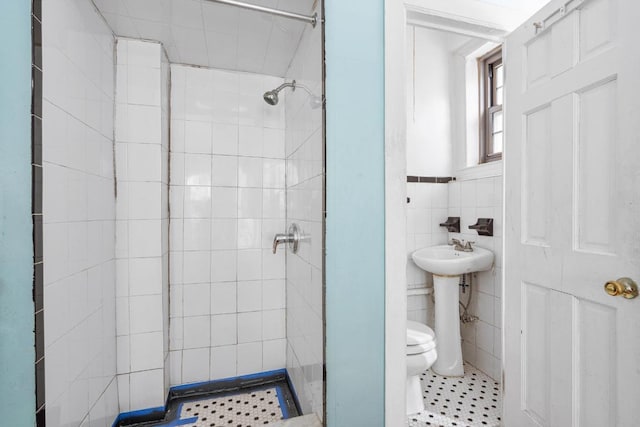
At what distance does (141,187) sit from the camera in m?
1.32

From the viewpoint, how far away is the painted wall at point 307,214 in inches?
36.9

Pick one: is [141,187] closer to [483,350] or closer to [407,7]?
[407,7]

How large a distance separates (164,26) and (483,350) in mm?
2595

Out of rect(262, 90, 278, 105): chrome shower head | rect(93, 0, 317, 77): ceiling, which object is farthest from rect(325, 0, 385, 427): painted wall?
rect(262, 90, 278, 105): chrome shower head

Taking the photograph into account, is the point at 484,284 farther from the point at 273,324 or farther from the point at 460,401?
the point at 273,324

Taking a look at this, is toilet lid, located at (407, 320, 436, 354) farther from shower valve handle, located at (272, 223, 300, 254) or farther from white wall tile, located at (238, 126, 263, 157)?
white wall tile, located at (238, 126, 263, 157)

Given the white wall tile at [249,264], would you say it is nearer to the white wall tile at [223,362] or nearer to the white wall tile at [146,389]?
the white wall tile at [223,362]

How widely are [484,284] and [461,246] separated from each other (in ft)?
0.96

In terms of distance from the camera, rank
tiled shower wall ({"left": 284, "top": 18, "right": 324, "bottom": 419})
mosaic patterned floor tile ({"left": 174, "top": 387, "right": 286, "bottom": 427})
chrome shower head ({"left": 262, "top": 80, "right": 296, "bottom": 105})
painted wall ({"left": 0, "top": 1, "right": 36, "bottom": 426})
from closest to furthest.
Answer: painted wall ({"left": 0, "top": 1, "right": 36, "bottom": 426})
tiled shower wall ({"left": 284, "top": 18, "right": 324, "bottom": 419})
mosaic patterned floor tile ({"left": 174, "top": 387, "right": 286, "bottom": 427})
chrome shower head ({"left": 262, "top": 80, "right": 296, "bottom": 105})

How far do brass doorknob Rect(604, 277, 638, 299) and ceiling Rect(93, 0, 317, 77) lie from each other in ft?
4.34

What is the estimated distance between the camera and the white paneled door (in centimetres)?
83

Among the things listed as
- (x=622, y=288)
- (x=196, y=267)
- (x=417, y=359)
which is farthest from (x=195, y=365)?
(x=622, y=288)

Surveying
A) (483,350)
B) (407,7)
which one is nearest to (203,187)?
(407,7)

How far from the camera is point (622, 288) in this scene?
2.73 ft
